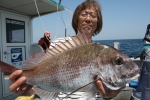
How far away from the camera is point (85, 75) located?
1.32 m

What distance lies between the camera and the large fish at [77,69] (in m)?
1.32

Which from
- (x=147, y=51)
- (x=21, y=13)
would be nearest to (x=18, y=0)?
(x=21, y=13)

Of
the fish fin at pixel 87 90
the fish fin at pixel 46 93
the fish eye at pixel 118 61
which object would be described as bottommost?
the fish fin at pixel 46 93

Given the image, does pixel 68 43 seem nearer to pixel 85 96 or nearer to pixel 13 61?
pixel 85 96

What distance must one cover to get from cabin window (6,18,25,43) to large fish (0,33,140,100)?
3.71 meters

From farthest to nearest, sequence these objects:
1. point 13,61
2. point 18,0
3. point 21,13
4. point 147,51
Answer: point 21,13 → point 13,61 → point 147,51 → point 18,0

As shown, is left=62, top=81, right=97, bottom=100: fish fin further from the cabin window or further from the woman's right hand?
the cabin window

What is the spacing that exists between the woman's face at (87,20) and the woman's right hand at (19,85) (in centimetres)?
98

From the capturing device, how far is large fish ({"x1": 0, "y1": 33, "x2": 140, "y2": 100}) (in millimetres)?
1324

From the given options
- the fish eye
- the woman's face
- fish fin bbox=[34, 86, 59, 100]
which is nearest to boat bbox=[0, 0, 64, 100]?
the woman's face

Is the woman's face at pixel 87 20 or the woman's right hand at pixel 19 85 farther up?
the woman's face at pixel 87 20

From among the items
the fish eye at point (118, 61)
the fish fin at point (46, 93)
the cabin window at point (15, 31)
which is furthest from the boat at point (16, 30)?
the fish eye at point (118, 61)

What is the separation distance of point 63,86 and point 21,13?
4690 millimetres

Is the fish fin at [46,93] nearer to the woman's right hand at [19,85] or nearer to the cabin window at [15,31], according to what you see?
the woman's right hand at [19,85]
